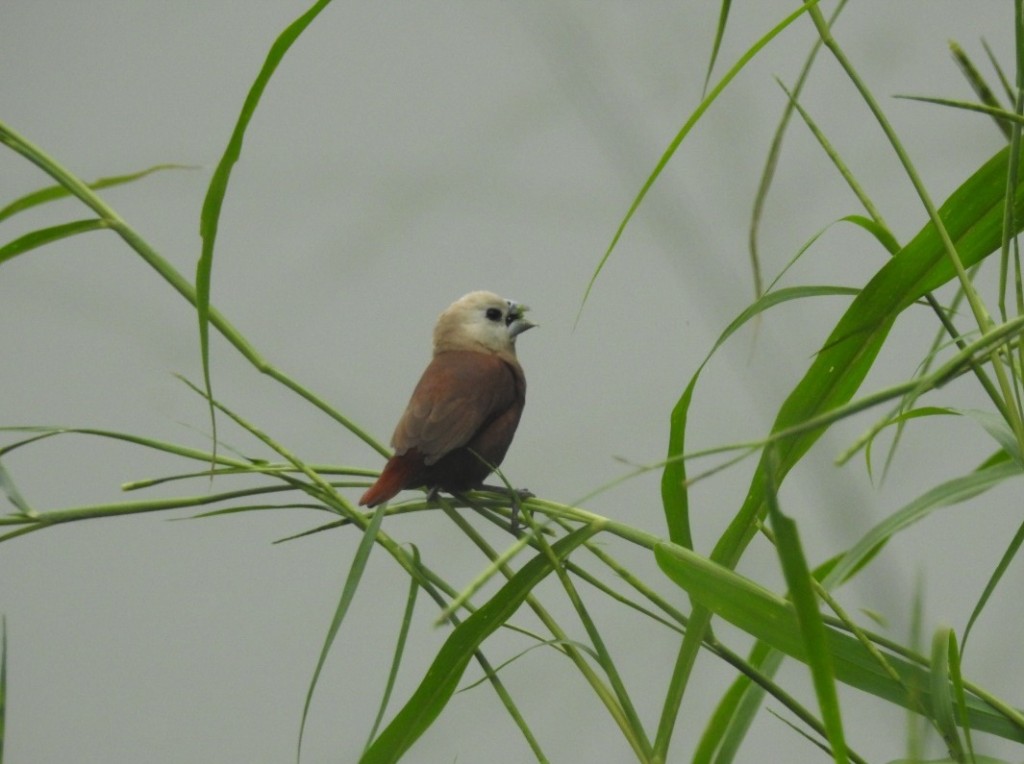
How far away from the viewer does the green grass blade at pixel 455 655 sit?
577 millimetres

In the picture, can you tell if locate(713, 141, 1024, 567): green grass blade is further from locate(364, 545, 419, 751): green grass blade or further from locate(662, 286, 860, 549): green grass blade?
locate(364, 545, 419, 751): green grass blade

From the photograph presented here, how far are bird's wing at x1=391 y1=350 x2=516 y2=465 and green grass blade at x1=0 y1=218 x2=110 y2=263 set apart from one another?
1.78 ft

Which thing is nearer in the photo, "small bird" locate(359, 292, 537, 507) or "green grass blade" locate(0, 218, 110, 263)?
"green grass blade" locate(0, 218, 110, 263)

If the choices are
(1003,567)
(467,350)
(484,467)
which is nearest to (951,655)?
(1003,567)

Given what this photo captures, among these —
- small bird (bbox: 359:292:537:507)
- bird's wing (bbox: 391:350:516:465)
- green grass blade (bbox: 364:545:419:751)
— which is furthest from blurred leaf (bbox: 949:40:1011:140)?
bird's wing (bbox: 391:350:516:465)

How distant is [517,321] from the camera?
166 centimetres

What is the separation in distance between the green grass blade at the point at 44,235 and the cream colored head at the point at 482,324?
0.95 m

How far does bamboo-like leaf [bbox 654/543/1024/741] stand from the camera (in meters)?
0.53

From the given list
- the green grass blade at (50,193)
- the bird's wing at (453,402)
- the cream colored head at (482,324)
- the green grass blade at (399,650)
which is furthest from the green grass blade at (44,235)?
the cream colored head at (482,324)

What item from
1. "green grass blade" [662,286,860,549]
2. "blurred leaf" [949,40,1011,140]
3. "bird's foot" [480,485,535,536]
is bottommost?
"green grass blade" [662,286,860,549]

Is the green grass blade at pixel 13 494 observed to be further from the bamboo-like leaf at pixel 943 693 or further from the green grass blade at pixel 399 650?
the bamboo-like leaf at pixel 943 693

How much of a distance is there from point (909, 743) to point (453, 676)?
329 millimetres

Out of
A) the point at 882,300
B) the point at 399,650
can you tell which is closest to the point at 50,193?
the point at 399,650

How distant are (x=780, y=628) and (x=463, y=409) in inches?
30.3
